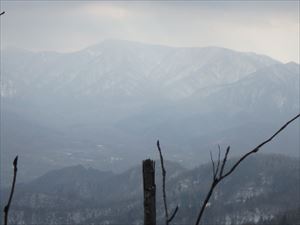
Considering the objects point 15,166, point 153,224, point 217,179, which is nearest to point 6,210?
point 15,166

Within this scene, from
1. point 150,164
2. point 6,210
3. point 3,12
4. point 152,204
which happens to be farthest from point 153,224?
point 3,12

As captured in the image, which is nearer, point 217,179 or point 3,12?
point 217,179

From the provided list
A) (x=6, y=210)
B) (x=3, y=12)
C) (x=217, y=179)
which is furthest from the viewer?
(x=3, y=12)

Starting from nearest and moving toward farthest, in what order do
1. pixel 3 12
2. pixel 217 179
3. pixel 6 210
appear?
pixel 6 210 < pixel 217 179 < pixel 3 12

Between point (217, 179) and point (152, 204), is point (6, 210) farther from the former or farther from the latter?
point (217, 179)

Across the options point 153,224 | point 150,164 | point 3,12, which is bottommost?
point 153,224

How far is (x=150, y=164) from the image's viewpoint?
5.30m

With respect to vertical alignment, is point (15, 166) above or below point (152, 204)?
above

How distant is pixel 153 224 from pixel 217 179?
0.69 meters

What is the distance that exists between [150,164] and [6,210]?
4.18ft

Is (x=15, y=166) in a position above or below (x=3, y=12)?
below

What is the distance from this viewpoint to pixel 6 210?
4949 mm

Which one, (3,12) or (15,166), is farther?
(3,12)

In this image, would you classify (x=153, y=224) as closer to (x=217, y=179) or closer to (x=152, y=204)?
(x=152, y=204)
